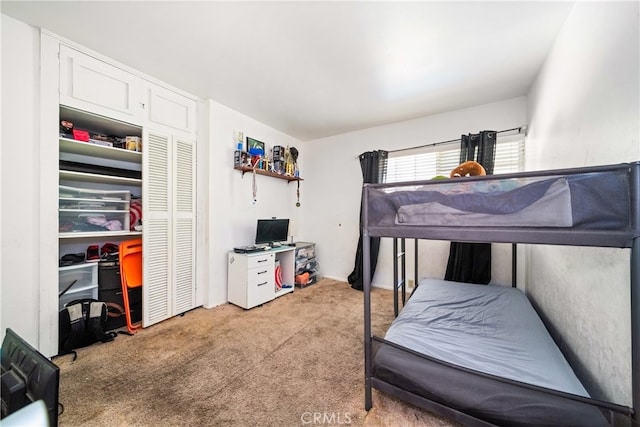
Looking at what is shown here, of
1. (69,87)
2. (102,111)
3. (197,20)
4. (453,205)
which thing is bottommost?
(453,205)

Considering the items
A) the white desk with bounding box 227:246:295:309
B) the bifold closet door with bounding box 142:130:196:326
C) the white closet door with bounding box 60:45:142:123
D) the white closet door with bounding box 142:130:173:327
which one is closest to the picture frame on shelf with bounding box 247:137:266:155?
the bifold closet door with bounding box 142:130:196:326

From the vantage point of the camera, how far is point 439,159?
315cm

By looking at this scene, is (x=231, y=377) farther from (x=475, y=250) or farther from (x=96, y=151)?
Result: (x=475, y=250)

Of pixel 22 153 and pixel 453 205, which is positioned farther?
pixel 22 153

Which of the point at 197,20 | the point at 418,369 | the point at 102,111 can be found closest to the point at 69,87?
the point at 102,111

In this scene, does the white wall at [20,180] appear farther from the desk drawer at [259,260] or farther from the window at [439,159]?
the window at [439,159]

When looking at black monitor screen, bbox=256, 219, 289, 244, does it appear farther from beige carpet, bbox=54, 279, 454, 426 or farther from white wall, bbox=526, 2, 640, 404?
white wall, bbox=526, 2, 640, 404

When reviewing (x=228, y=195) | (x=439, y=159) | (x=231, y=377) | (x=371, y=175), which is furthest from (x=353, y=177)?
(x=231, y=377)

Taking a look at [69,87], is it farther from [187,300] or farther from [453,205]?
[453,205]

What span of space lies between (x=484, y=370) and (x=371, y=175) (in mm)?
2740

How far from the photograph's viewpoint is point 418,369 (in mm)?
1217

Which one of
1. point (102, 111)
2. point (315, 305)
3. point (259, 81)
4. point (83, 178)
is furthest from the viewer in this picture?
point (315, 305)

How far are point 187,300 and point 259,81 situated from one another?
258cm

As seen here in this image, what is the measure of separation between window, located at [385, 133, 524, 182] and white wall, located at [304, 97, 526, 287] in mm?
148
